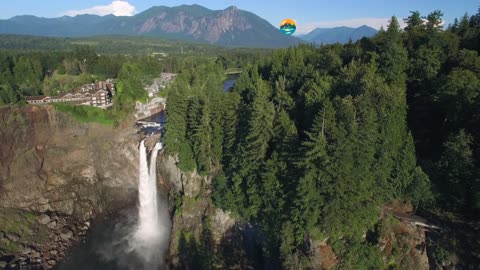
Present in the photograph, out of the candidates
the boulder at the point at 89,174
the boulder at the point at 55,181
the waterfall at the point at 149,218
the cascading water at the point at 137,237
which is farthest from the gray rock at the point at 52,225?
the waterfall at the point at 149,218

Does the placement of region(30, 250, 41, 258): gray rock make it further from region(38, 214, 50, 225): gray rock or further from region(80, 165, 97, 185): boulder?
region(80, 165, 97, 185): boulder

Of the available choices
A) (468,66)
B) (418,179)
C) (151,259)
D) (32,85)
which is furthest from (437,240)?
(32,85)

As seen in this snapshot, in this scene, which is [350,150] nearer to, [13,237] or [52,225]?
[52,225]

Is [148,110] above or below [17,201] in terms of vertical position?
above

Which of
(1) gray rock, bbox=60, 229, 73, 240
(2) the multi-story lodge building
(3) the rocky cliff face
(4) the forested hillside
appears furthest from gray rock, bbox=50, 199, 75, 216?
(2) the multi-story lodge building

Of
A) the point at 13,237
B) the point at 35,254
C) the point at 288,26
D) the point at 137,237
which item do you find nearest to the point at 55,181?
the point at 13,237

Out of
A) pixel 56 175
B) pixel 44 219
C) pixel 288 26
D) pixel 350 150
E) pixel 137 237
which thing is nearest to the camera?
pixel 350 150

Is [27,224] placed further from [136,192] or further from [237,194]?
[237,194]
